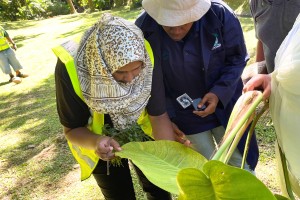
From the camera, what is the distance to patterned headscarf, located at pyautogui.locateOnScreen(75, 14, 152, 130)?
1.10m

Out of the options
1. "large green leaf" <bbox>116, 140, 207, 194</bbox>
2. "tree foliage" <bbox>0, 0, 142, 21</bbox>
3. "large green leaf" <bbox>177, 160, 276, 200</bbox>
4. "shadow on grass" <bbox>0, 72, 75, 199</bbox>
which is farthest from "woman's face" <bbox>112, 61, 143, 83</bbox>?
"tree foliage" <bbox>0, 0, 142, 21</bbox>

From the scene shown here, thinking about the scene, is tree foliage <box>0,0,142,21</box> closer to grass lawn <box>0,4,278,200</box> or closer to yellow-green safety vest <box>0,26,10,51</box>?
yellow-green safety vest <box>0,26,10,51</box>

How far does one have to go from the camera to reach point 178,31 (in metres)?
1.34

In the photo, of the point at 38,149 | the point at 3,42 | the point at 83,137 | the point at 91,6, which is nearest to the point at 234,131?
the point at 83,137

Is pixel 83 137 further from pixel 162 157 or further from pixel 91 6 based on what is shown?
pixel 91 6

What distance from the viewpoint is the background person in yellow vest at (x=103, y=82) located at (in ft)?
3.64

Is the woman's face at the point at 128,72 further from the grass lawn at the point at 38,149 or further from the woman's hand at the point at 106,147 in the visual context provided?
the grass lawn at the point at 38,149

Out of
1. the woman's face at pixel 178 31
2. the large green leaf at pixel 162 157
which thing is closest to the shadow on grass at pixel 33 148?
the woman's face at pixel 178 31

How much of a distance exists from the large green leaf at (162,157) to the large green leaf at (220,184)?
0.09 m

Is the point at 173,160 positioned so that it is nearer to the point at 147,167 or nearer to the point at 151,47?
the point at 147,167

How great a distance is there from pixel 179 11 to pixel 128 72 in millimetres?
305

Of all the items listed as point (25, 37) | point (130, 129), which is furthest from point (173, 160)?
point (25, 37)

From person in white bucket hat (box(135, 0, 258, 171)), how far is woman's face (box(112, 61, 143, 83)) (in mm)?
146

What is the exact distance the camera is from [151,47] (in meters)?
1.36
